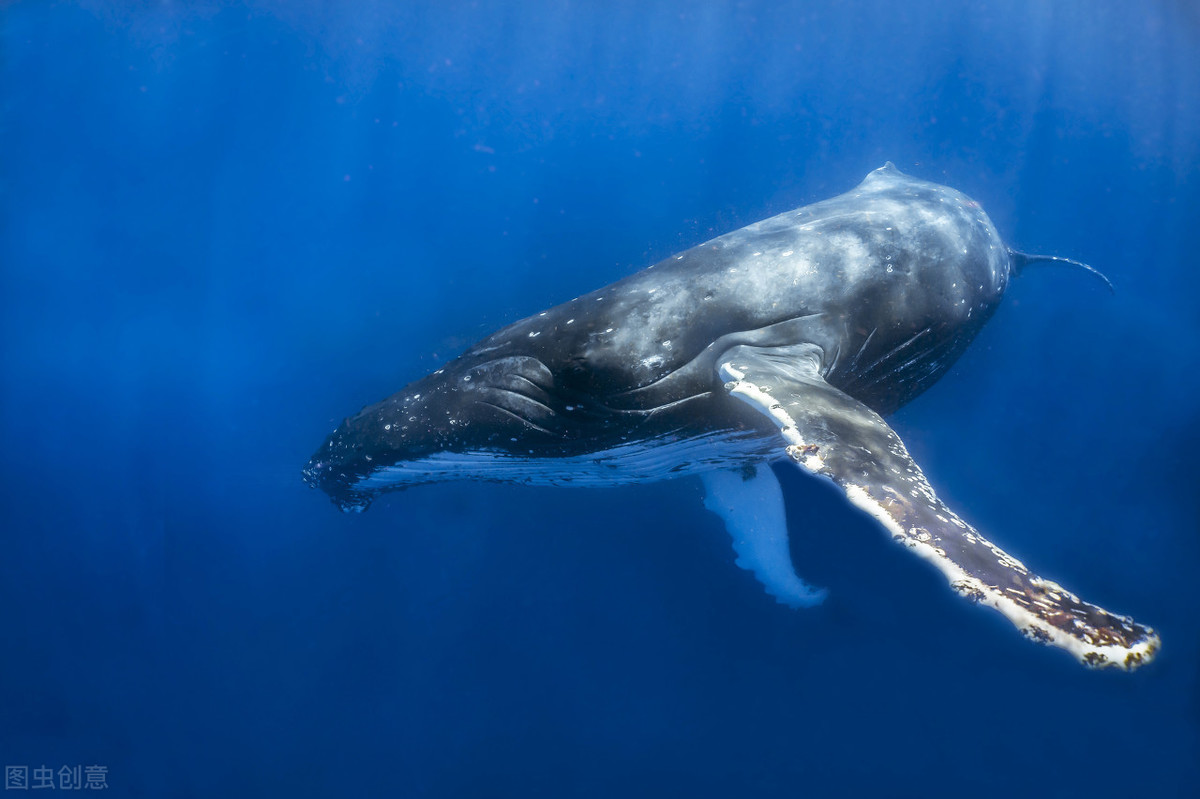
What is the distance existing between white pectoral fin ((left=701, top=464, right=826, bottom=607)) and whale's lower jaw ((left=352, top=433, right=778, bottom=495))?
1.75 feet

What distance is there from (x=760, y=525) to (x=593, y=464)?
2.98 meters

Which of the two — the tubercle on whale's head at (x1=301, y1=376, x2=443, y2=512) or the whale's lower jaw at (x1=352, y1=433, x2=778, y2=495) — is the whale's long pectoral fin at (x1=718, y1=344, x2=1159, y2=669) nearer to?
the whale's lower jaw at (x1=352, y1=433, x2=778, y2=495)

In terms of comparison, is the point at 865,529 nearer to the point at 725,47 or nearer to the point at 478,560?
the point at 478,560

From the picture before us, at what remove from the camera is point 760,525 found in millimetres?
7637

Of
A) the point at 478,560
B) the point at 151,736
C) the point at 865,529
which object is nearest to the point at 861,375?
the point at 865,529

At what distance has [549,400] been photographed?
5121mm

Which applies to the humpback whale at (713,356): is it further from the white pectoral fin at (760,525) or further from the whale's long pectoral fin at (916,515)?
the white pectoral fin at (760,525)

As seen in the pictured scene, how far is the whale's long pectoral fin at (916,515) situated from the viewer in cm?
243

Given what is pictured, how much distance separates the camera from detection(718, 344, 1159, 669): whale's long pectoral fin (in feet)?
7.98

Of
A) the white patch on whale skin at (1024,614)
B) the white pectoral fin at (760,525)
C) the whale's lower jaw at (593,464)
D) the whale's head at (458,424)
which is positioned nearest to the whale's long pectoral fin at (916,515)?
the white patch on whale skin at (1024,614)

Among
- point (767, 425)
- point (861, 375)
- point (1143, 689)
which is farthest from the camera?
point (1143, 689)

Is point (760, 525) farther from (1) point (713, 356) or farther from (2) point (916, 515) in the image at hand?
(2) point (916, 515)

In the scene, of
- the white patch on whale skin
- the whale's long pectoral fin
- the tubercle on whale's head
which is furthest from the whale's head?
the white patch on whale skin

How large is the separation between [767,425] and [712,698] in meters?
5.87
